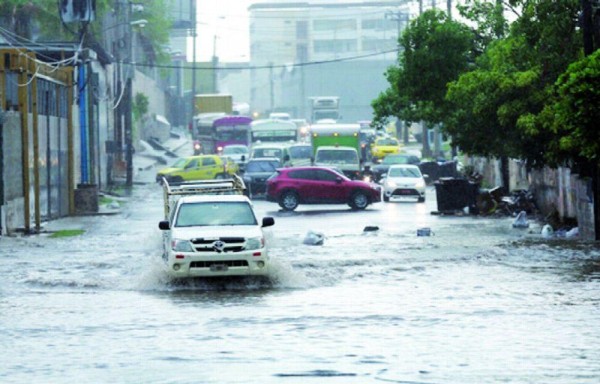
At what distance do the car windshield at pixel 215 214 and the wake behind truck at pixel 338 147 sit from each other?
1470 inches

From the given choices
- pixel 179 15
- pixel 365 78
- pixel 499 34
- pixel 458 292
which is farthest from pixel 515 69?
pixel 365 78

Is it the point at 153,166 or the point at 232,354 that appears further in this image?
the point at 153,166

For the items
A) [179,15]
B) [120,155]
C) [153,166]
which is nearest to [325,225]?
[120,155]

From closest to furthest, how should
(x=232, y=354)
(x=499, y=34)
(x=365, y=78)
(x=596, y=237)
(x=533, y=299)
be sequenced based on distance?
1. (x=232, y=354)
2. (x=533, y=299)
3. (x=596, y=237)
4. (x=499, y=34)
5. (x=365, y=78)

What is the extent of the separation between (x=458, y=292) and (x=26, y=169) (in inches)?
811

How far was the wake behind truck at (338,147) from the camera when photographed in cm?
6378

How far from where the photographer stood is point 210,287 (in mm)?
25094

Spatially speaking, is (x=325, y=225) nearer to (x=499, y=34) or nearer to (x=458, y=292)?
(x=499, y=34)

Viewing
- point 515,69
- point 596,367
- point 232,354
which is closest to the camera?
point 596,367

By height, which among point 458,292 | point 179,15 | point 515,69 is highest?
point 179,15

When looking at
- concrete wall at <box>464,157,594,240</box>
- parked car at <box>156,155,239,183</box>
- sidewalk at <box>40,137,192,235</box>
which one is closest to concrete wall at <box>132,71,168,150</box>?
sidewalk at <box>40,137,192,235</box>

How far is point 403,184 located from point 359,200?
622cm

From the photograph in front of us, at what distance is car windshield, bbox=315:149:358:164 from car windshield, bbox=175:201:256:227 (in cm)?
3799

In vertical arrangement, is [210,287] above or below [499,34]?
below
